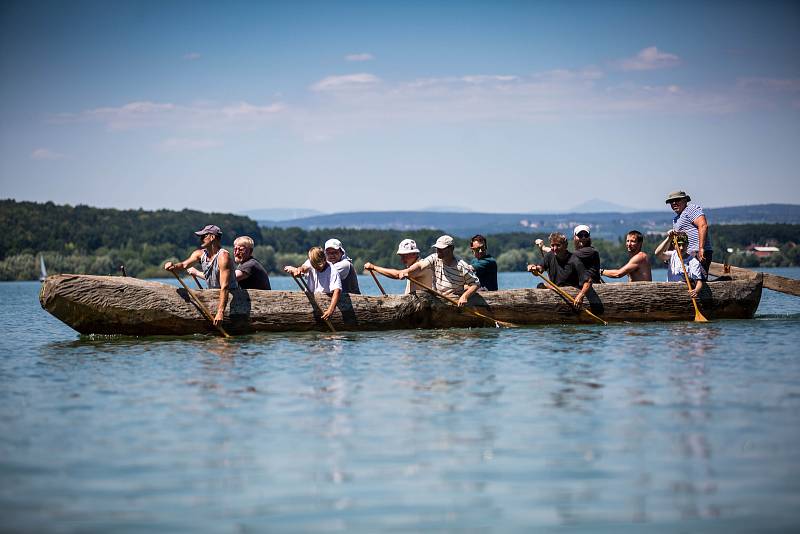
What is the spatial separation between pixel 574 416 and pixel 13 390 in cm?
576

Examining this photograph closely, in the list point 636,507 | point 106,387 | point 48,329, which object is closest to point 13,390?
point 106,387

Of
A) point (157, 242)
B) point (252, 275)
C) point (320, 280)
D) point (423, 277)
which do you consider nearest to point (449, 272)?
point (423, 277)

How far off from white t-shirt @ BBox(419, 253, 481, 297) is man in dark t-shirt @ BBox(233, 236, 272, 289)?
247cm

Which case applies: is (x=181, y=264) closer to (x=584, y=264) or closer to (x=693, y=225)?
(x=584, y=264)

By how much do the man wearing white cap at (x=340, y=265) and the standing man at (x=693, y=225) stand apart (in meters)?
5.38

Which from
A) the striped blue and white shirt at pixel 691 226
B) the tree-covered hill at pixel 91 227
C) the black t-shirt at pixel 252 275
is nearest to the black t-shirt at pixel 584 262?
the striped blue and white shirt at pixel 691 226

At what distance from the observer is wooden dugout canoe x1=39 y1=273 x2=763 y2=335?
584 inches

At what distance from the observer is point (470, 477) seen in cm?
691

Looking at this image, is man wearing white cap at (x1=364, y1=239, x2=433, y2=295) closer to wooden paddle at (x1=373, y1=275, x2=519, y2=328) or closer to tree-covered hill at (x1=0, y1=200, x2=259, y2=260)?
wooden paddle at (x1=373, y1=275, x2=519, y2=328)

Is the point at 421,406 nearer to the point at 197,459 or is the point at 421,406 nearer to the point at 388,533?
the point at 197,459

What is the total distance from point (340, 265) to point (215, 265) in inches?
74.6

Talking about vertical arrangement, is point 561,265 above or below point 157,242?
below

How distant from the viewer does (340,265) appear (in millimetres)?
15906

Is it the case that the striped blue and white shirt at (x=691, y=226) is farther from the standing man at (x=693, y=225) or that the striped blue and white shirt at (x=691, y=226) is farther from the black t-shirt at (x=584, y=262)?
the black t-shirt at (x=584, y=262)
